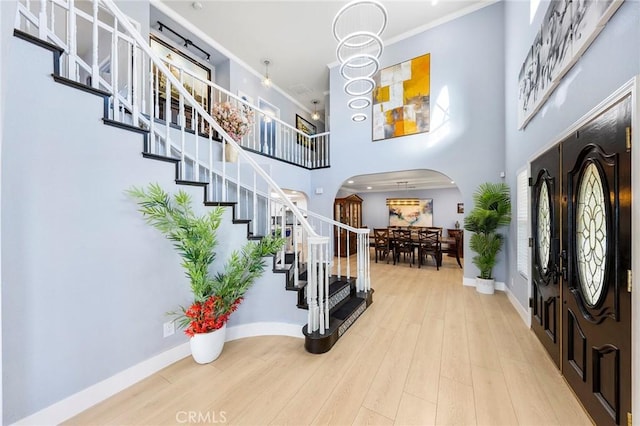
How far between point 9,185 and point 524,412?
12.0 feet

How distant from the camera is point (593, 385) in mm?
1520

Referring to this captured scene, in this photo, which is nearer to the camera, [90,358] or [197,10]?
[90,358]

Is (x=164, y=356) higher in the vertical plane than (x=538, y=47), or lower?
lower

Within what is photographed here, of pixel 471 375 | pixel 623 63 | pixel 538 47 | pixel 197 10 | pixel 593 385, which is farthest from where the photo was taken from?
pixel 197 10

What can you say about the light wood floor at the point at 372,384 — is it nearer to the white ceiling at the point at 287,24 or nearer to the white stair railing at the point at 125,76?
the white stair railing at the point at 125,76

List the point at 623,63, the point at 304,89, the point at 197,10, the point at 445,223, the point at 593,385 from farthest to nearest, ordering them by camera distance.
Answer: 1. the point at 445,223
2. the point at 304,89
3. the point at 197,10
4. the point at 593,385
5. the point at 623,63

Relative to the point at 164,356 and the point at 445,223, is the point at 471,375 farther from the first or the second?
the point at 445,223

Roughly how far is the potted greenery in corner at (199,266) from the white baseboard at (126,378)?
25 cm

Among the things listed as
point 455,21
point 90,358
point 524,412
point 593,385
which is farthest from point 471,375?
point 455,21

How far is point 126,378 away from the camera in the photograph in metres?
1.86

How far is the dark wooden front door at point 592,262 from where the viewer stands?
50.5 inches

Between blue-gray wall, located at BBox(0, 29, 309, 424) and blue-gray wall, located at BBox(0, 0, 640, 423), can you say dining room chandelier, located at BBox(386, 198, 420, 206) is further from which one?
blue-gray wall, located at BBox(0, 29, 309, 424)

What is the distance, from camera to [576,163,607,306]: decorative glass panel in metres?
1.48

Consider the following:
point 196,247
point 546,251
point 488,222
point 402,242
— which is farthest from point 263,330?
point 402,242
